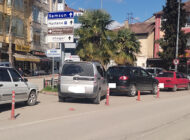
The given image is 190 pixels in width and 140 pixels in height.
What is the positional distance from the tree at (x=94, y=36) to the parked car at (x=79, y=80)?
8955mm

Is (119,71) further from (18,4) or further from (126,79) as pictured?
(18,4)

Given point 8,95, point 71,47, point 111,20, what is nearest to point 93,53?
point 111,20

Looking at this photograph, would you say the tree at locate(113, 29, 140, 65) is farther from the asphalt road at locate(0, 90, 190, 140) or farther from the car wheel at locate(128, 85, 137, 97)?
the asphalt road at locate(0, 90, 190, 140)

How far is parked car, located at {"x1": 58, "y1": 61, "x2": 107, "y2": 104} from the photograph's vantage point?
11.0m

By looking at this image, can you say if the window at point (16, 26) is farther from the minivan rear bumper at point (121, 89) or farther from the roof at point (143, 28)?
the roof at point (143, 28)

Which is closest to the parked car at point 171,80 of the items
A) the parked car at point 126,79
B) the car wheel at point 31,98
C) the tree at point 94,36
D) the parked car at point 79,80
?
the parked car at point 126,79

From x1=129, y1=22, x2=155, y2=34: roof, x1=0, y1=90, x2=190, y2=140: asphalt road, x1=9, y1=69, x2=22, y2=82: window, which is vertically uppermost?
x1=129, y1=22, x2=155, y2=34: roof

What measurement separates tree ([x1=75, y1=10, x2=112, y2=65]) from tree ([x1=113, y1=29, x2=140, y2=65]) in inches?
211

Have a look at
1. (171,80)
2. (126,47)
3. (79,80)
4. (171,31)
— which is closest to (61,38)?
(79,80)

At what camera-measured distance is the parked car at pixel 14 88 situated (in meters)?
8.97

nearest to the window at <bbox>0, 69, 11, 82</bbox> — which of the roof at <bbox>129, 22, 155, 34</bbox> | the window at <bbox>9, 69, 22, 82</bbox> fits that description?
the window at <bbox>9, 69, 22, 82</bbox>

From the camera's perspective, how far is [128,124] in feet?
25.4

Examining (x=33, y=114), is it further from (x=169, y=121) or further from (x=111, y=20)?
(x=111, y=20)

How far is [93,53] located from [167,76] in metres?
6.16
